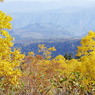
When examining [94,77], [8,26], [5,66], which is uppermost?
[8,26]

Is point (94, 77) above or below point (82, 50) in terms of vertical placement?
below

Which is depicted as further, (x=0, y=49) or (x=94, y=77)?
(x=94, y=77)

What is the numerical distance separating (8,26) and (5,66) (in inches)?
68.8

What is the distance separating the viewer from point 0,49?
39.5ft

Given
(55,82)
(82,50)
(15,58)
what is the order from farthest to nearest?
1. (82,50)
2. (15,58)
3. (55,82)

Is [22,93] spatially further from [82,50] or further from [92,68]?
[82,50]

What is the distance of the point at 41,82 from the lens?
36.6 ft

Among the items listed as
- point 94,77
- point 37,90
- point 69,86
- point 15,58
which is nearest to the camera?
point 37,90

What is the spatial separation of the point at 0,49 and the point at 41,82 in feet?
7.86

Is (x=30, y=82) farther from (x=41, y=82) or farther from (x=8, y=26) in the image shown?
(x=8, y=26)

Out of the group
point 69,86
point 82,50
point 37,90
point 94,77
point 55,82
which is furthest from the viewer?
point 82,50

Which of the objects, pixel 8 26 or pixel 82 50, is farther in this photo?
pixel 82 50

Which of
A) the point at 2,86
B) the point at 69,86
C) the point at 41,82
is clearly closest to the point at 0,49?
the point at 2,86

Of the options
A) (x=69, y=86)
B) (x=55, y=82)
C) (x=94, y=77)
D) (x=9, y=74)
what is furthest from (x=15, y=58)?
(x=94, y=77)
